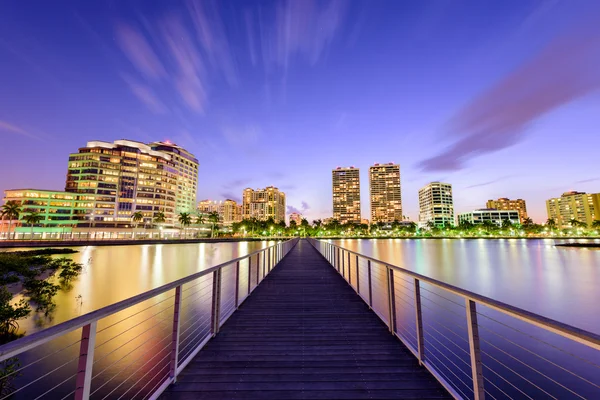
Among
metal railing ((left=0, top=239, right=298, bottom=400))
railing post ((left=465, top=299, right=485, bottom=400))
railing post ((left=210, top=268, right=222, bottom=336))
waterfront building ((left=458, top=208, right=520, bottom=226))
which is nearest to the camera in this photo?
metal railing ((left=0, top=239, right=298, bottom=400))

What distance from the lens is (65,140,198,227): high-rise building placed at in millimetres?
83938

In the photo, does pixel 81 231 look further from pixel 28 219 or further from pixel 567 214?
pixel 567 214

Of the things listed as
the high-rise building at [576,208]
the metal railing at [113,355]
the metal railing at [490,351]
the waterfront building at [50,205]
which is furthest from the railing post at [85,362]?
the high-rise building at [576,208]

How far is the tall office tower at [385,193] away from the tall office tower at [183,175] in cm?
12357

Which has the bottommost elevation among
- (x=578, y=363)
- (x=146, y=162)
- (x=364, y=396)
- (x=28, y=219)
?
(x=578, y=363)

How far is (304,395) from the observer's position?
10.5 ft

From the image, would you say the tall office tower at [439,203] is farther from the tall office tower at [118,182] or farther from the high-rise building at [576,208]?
the tall office tower at [118,182]

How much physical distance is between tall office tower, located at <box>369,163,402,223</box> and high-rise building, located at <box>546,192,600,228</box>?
8969 cm

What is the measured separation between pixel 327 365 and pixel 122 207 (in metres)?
100

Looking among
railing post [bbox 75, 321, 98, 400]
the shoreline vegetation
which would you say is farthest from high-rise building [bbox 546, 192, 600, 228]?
the shoreline vegetation

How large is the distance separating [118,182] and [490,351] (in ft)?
333

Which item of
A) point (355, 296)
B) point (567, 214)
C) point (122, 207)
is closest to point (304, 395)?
point (355, 296)

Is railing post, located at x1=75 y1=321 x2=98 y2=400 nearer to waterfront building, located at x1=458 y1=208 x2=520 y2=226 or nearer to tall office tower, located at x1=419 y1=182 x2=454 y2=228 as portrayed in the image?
waterfront building, located at x1=458 y1=208 x2=520 y2=226

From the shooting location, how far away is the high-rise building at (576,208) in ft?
Result: 519
